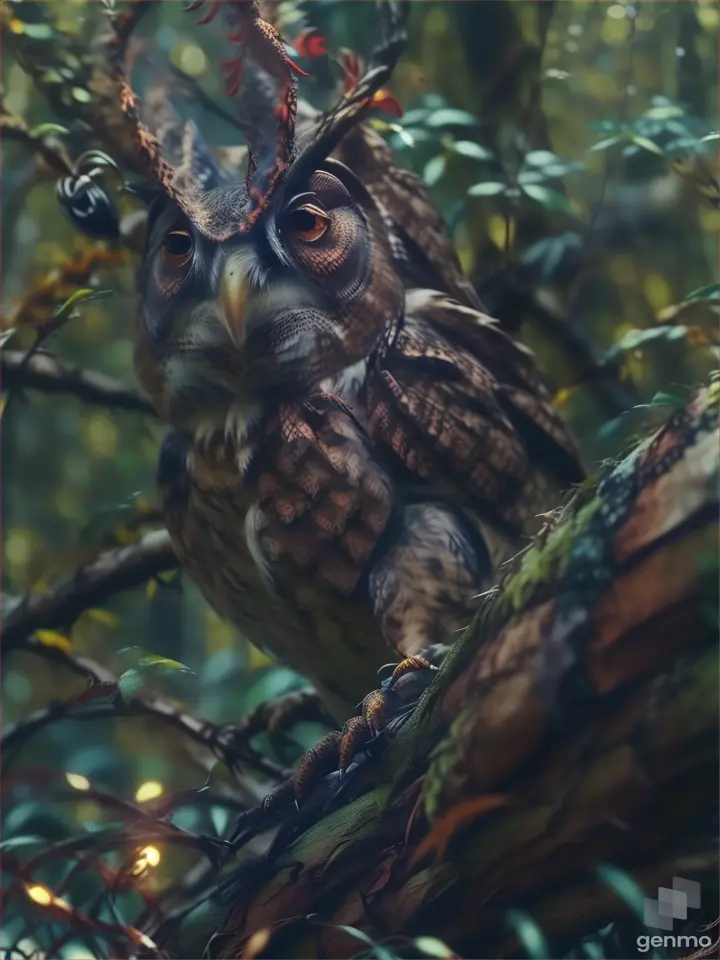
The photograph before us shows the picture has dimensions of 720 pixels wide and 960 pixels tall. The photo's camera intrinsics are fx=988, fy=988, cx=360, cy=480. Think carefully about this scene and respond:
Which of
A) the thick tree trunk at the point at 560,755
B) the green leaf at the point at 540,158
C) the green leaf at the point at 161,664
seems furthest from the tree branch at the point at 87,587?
the green leaf at the point at 540,158

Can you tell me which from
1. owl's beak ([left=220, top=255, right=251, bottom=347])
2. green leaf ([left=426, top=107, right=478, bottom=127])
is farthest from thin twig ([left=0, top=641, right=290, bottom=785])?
green leaf ([left=426, top=107, right=478, bottom=127])

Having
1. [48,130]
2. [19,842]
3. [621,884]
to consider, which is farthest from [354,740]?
[48,130]

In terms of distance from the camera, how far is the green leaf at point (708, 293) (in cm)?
113

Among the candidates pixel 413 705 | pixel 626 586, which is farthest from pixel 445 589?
pixel 626 586

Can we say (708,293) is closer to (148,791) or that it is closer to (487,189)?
(487,189)

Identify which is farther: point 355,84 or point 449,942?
point 355,84

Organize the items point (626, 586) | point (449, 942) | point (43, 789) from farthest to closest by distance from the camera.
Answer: point (43, 789), point (449, 942), point (626, 586)

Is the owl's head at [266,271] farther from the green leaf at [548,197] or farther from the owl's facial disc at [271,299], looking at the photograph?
the green leaf at [548,197]

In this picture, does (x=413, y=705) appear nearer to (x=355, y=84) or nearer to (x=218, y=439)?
(x=218, y=439)

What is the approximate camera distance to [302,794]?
1.06 meters

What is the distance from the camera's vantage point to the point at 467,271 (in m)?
1.18

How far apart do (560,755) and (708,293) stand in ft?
1.89

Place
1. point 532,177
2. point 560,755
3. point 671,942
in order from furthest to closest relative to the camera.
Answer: point 532,177 → point 671,942 → point 560,755

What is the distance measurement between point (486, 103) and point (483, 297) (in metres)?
0.25
